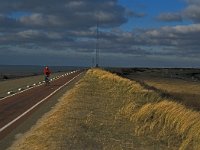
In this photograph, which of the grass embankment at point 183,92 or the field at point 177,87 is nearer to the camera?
the grass embankment at point 183,92

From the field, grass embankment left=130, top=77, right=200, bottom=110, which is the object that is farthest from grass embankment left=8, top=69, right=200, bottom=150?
grass embankment left=130, top=77, right=200, bottom=110

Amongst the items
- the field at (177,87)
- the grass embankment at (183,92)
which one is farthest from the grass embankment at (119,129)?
the grass embankment at (183,92)

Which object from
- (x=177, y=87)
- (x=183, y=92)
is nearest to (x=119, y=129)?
(x=183, y=92)

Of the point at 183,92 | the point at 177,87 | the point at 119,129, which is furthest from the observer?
the point at 177,87

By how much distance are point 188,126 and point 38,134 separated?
4.09m

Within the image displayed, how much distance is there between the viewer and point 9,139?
13.3 m

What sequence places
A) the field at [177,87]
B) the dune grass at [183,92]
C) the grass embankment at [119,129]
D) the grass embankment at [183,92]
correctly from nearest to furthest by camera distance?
the grass embankment at [119,129] < the dune grass at [183,92] < the grass embankment at [183,92] < the field at [177,87]

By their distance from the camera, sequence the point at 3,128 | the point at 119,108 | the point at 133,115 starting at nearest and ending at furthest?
the point at 3,128
the point at 133,115
the point at 119,108

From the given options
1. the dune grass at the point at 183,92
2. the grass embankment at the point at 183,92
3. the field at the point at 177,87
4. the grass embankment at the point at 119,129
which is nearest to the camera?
the grass embankment at the point at 119,129

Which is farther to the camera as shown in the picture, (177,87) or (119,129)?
(177,87)

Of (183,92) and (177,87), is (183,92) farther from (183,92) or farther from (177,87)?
(177,87)

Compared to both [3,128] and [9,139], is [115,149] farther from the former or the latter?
[3,128]

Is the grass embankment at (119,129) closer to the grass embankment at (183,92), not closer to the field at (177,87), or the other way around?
the field at (177,87)

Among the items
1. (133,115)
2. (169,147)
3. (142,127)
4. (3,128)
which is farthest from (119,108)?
(169,147)
